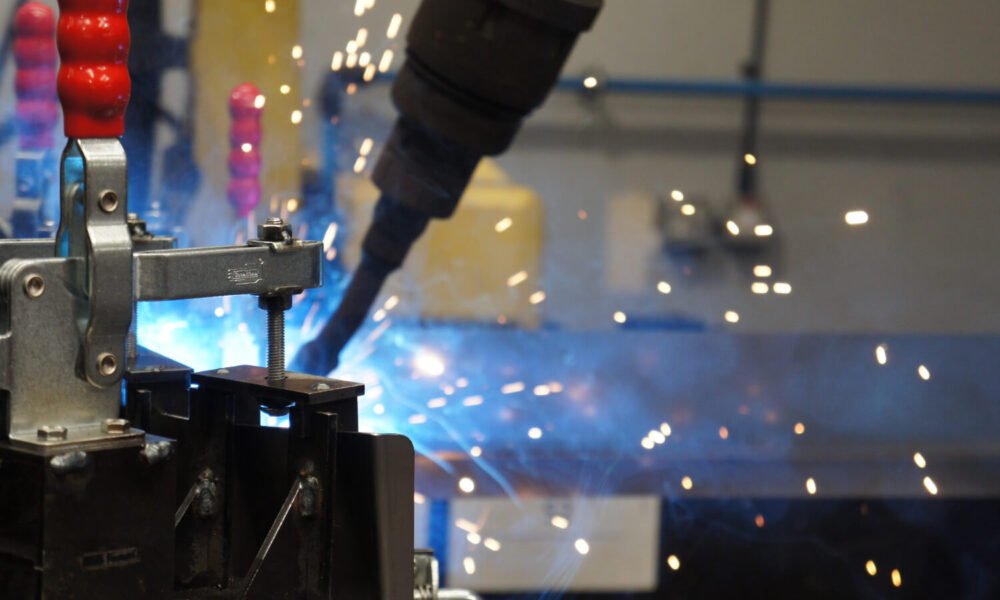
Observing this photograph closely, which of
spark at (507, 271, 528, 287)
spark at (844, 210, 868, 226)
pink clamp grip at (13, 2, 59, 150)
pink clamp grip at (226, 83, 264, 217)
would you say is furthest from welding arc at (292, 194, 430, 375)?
spark at (844, 210, 868, 226)

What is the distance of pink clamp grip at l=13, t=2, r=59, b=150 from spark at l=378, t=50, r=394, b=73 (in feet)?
1.24

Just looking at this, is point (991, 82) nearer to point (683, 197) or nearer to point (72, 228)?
point (683, 197)

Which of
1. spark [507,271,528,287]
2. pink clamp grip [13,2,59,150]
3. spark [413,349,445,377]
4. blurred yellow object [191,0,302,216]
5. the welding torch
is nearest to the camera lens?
the welding torch

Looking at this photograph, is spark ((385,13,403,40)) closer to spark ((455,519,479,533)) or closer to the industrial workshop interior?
the industrial workshop interior

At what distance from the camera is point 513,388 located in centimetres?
129

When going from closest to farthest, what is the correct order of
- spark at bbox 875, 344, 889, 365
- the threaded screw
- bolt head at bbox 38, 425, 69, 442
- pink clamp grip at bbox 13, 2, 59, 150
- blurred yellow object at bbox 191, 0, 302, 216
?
bolt head at bbox 38, 425, 69, 442, the threaded screw, pink clamp grip at bbox 13, 2, 59, 150, blurred yellow object at bbox 191, 0, 302, 216, spark at bbox 875, 344, 889, 365

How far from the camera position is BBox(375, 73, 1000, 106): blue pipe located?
58.6 inches

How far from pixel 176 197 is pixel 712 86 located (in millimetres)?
745

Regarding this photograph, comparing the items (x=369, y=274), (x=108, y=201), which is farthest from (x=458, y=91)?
(x=108, y=201)

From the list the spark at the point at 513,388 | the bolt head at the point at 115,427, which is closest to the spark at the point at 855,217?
the spark at the point at 513,388

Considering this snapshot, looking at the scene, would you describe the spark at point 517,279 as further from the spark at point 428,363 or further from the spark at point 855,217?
the spark at point 855,217

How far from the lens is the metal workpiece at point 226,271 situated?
447 mm

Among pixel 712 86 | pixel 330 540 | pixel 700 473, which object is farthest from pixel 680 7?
pixel 330 540

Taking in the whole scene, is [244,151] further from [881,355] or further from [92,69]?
[881,355]
